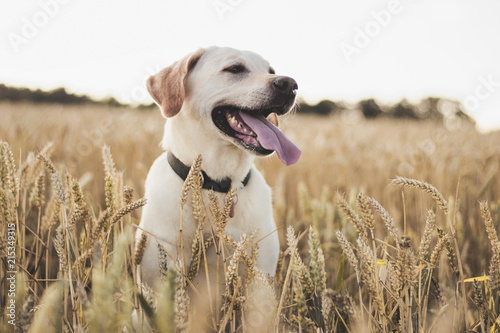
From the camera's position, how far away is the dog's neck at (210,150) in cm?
228

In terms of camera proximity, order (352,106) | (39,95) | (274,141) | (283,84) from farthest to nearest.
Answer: (352,106) → (39,95) → (283,84) → (274,141)

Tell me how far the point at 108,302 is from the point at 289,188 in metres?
3.68

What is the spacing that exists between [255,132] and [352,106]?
117 ft

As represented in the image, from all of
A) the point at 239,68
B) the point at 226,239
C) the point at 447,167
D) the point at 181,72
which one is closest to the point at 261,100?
the point at 239,68

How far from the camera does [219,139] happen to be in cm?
237

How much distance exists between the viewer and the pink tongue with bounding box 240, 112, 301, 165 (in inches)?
86.2

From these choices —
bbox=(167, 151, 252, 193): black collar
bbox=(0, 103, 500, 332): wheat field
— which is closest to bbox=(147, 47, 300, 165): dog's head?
bbox=(167, 151, 252, 193): black collar

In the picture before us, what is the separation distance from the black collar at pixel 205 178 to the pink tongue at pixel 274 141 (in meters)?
0.29

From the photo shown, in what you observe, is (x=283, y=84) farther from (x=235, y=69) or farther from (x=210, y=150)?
(x=210, y=150)

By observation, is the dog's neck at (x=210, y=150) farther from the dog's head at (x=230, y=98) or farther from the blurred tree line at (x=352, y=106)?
the blurred tree line at (x=352, y=106)

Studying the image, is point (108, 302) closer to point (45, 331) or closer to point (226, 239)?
point (45, 331)

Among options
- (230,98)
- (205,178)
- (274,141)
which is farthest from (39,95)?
(274,141)

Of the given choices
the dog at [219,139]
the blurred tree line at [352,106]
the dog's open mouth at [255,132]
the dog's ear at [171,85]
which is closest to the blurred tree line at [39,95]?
the blurred tree line at [352,106]

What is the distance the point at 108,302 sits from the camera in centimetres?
75
